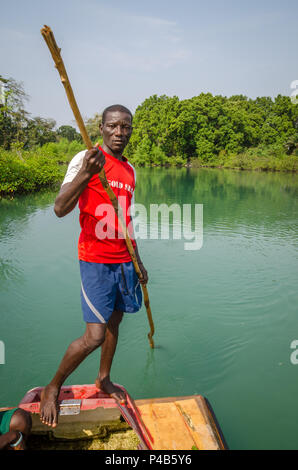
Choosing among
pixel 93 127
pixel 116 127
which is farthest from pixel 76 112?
pixel 93 127

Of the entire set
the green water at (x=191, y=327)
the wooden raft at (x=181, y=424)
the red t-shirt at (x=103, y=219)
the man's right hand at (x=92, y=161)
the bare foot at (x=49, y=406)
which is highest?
the man's right hand at (x=92, y=161)

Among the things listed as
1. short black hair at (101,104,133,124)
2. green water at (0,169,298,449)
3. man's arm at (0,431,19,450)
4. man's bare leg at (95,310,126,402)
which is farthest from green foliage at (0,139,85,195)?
man's arm at (0,431,19,450)

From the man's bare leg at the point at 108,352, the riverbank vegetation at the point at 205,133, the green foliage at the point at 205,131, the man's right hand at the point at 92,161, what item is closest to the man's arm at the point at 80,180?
the man's right hand at the point at 92,161

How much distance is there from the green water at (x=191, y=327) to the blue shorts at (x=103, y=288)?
98cm

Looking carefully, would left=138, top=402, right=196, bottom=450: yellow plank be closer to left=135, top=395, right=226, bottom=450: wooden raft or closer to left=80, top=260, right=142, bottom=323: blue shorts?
left=135, top=395, right=226, bottom=450: wooden raft

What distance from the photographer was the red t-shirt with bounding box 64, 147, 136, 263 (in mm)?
1687

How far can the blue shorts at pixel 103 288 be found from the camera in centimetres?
169

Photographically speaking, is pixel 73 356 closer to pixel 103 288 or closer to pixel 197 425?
pixel 103 288

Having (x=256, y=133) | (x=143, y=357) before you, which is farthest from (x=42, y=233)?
(x=256, y=133)

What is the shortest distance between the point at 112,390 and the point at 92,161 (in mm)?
1285

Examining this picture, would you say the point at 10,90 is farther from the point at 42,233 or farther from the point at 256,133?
the point at 256,133

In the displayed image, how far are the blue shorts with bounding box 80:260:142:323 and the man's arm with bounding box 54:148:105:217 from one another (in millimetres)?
355

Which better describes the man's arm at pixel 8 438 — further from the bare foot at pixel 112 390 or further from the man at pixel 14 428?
the bare foot at pixel 112 390
